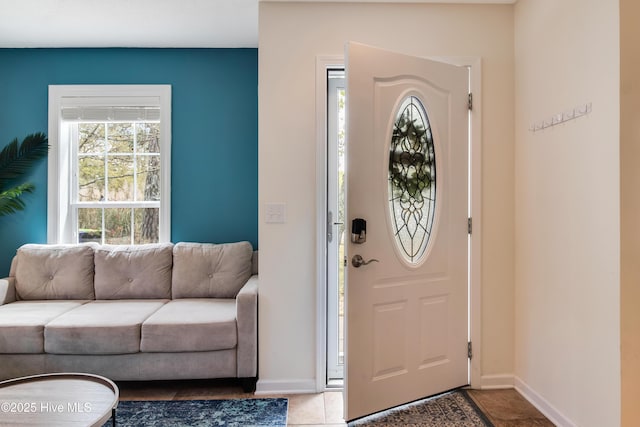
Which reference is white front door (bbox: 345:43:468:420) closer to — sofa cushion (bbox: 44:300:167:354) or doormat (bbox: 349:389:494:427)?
doormat (bbox: 349:389:494:427)

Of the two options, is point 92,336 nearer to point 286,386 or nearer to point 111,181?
point 286,386

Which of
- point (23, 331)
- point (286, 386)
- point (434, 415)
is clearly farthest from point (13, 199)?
point (434, 415)

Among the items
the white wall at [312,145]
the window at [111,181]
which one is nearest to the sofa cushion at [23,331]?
the window at [111,181]

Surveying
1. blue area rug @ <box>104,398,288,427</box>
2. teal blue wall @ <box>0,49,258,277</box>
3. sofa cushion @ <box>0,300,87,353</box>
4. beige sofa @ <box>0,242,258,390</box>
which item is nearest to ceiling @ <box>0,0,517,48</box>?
teal blue wall @ <box>0,49,258,277</box>

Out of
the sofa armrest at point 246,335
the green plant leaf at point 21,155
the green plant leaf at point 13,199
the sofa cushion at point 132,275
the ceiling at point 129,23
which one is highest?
the ceiling at point 129,23

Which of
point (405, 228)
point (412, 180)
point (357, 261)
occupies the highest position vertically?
point (412, 180)

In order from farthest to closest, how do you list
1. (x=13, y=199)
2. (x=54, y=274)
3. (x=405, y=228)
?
(x=13, y=199) → (x=54, y=274) → (x=405, y=228)

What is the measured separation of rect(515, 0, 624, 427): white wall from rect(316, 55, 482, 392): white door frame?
0.25 metres

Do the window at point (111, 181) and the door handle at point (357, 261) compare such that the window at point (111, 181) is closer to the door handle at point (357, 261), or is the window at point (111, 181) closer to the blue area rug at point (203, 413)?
the blue area rug at point (203, 413)

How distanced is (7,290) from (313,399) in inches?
94.8

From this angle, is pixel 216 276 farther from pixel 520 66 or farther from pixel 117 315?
pixel 520 66

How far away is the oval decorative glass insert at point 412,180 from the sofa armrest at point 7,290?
2.85 meters

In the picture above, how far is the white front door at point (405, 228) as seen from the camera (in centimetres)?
204

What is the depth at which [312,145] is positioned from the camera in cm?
241
